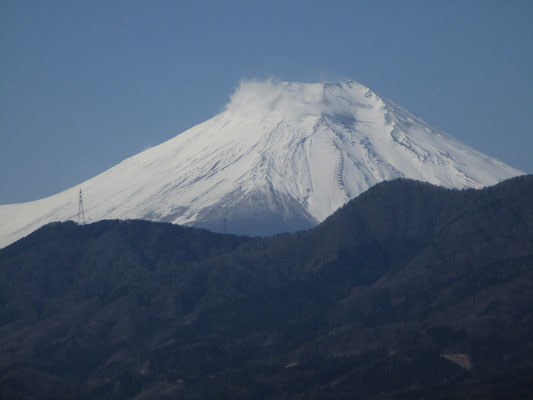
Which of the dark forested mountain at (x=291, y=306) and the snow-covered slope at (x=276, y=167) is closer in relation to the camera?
the dark forested mountain at (x=291, y=306)

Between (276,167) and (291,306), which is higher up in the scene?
(276,167)

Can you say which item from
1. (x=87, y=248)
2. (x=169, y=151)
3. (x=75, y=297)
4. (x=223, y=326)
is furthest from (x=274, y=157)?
(x=223, y=326)

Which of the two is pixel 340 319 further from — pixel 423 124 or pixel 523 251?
pixel 423 124

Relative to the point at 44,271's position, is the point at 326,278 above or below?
below

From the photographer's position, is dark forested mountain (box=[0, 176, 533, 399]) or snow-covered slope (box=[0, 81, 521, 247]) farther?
snow-covered slope (box=[0, 81, 521, 247])

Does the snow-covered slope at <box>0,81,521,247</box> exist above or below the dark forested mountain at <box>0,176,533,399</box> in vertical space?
above
